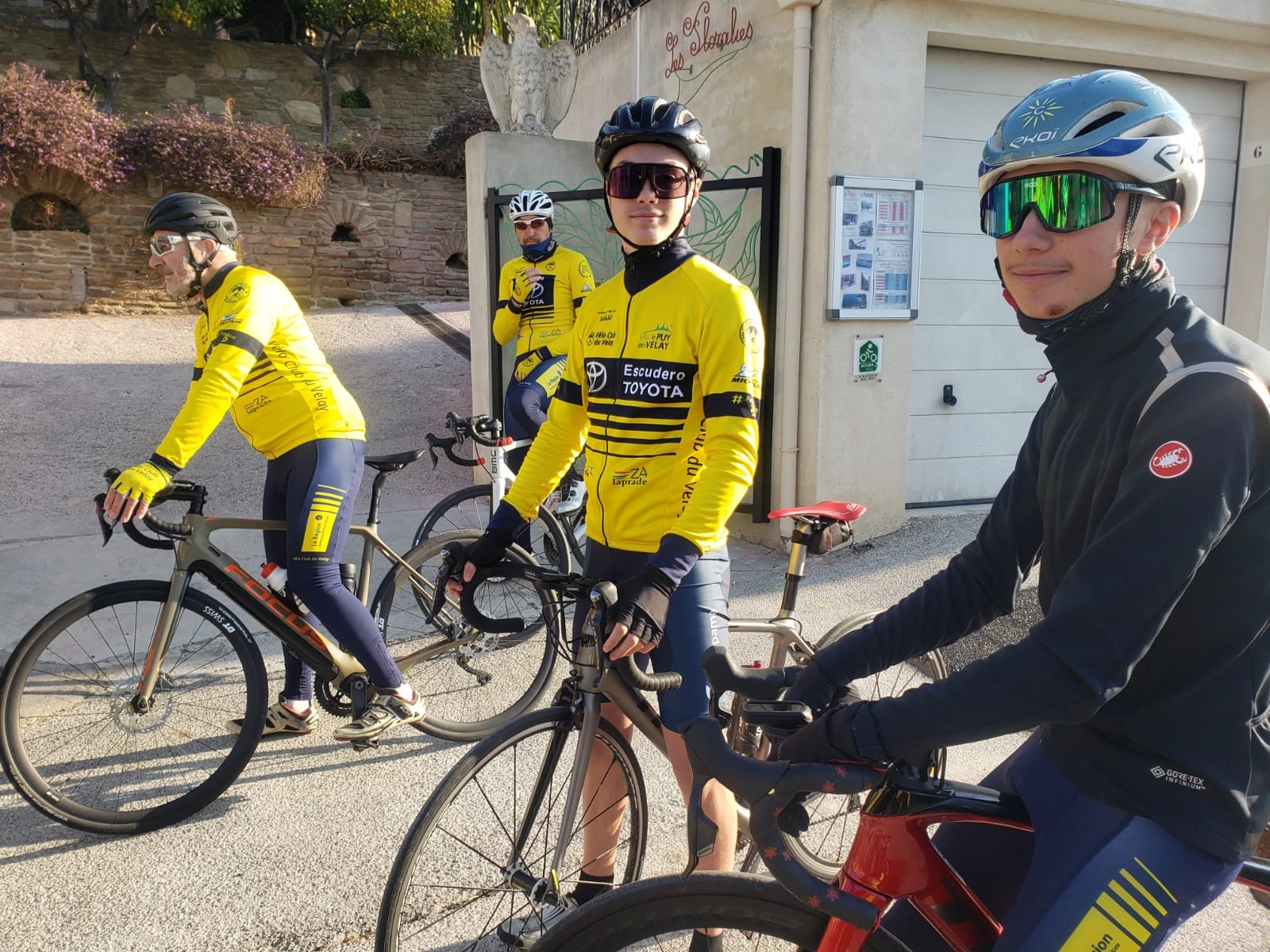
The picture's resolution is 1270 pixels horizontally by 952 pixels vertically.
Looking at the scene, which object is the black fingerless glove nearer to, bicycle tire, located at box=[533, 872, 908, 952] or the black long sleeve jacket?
bicycle tire, located at box=[533, 872, 908, 952]

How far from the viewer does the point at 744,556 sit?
604cm

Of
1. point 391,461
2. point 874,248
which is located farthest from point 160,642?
point 874,248

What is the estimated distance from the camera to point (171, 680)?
3166 mm

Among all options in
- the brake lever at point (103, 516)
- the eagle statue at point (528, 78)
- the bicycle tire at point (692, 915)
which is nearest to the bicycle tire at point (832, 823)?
the bicycle tire at point (692, 915)

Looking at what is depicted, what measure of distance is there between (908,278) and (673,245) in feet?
13.1

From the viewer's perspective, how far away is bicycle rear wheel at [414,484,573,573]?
467cm

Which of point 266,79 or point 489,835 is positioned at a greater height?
point 266,79

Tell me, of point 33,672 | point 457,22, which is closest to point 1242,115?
point 33,672

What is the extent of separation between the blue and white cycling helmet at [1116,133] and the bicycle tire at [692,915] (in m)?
1.17

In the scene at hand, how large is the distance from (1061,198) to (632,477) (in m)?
1.27

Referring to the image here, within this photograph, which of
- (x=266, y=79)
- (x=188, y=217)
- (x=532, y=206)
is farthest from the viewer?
(x=266, y=79)

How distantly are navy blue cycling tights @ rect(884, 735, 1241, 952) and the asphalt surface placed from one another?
155cm

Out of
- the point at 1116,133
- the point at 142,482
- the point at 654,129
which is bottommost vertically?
the point at 142,482

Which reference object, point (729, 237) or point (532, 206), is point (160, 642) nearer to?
point (532, 206)
